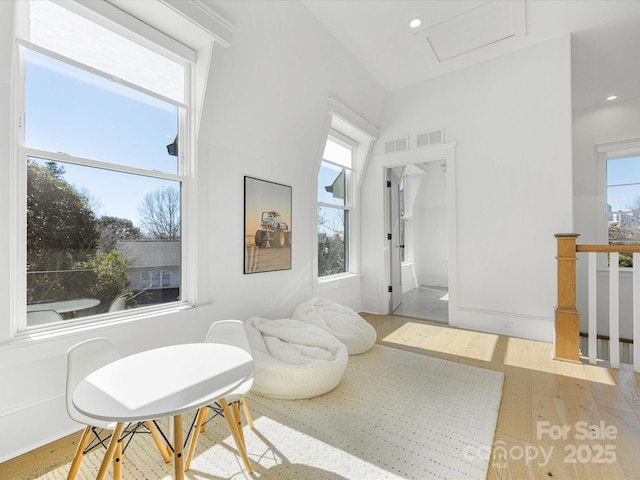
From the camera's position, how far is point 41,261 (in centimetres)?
178

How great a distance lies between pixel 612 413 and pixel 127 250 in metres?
3.56

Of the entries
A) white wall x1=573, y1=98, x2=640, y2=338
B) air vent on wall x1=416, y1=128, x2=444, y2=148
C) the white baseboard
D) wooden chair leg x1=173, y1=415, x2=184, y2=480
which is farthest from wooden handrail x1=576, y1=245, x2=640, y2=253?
wooden chair leg x1=173, y1=415, x2=184, y2=480

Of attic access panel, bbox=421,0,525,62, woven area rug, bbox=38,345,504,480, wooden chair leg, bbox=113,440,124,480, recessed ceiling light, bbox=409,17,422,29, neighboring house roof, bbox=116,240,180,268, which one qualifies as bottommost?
woven area rug, bbox=38,345,504,480

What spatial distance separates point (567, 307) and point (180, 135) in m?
3.94

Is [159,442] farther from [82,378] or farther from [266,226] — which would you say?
[266,226]

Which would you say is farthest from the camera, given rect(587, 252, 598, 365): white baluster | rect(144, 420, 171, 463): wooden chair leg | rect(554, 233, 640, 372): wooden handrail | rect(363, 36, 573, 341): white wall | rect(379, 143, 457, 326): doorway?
rect(379, 143, 457, 326): doorway

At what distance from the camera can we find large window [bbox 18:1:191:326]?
1759mm

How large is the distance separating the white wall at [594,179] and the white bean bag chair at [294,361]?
420 centimetres

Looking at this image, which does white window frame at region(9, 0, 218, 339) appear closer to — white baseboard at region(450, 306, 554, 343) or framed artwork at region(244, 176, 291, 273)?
framed artwork at region(244, 176, 291, 273)

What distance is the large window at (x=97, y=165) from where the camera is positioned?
1759 millimetres

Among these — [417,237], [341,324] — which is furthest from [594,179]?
[341,324]

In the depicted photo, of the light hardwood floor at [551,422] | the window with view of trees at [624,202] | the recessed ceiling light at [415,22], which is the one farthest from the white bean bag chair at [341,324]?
the window with view of trees at [624,202]

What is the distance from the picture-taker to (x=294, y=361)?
226cm

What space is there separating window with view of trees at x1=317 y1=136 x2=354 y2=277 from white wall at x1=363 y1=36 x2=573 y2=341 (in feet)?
4.20
